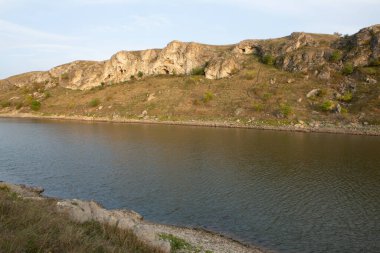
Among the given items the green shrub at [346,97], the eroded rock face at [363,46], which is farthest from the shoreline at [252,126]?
the eroded rock face at [363,46]

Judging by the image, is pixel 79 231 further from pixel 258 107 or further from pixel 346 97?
pixel 346 97

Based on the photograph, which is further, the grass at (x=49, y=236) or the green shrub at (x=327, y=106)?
the green shrub at (x=327, y=106)

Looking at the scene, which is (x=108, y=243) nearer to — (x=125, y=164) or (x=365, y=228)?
(x=365, y=228)

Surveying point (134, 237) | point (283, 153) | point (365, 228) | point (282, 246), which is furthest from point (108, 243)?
point (283, 153)

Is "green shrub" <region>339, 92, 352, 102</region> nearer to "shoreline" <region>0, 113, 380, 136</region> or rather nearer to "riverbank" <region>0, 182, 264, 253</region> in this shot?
"shoreline" <region>0, 113, 380, 136</region>

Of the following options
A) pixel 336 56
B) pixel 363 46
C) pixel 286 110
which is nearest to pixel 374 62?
pixel 363 46

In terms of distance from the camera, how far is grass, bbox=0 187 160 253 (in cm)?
885

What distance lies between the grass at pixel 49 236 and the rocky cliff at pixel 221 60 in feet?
327

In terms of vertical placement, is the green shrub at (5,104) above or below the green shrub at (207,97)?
below

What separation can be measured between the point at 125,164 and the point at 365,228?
95.0 ft

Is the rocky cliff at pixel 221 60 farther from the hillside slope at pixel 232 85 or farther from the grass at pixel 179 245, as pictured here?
the grass at pixel 179 245

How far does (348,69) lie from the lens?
3858 inches

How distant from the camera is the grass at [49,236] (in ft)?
29.0

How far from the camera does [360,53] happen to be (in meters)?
102
